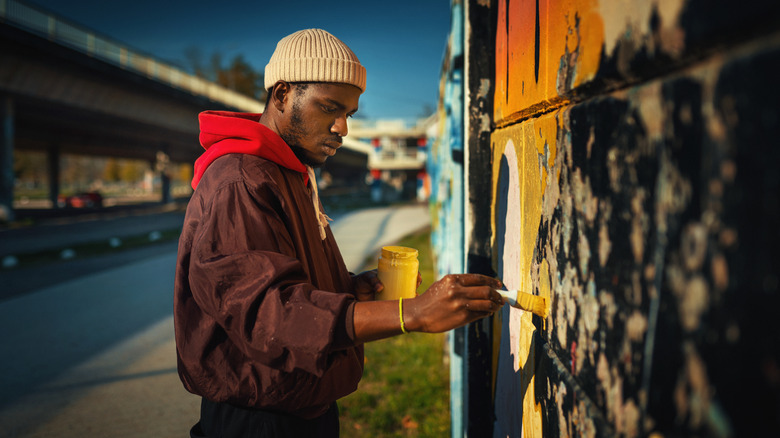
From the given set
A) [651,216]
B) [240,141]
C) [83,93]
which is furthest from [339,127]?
[83,93]

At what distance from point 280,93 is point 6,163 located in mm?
20232

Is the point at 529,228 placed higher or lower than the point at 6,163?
lower

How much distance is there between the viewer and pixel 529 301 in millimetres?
1407

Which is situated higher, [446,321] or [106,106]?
[106,106]

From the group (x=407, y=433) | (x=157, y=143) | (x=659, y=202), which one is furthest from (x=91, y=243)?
(x=157, y=143)

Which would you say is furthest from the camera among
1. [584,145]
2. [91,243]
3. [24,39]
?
[24,39]

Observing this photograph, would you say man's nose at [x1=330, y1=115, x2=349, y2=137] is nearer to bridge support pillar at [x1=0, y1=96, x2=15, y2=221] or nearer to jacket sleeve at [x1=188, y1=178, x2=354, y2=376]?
jacket sleeve at [x1=188, y1=178, x2=354, y2=376]

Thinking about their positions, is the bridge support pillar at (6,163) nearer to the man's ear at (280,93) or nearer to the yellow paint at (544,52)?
the man's ear at (280,93)

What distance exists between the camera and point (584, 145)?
3.43 ft

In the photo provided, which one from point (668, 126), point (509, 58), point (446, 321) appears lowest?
point (446, 321)

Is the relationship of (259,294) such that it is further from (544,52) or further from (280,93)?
(544,52)

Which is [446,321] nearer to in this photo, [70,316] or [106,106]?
[70,316]

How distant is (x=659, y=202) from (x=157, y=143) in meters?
35.7

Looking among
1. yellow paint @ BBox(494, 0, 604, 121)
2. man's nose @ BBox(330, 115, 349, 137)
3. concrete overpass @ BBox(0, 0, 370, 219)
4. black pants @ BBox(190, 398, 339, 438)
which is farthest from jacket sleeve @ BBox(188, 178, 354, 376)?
concrete overpass @ BBox(0, 0, 370, 219)
